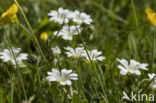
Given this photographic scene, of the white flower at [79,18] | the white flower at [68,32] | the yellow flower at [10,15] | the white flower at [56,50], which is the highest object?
the white flower at [79,18]

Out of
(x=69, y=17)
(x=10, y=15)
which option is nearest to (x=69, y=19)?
(x=69, y=17)

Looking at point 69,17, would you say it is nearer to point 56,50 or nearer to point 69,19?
point 69,19

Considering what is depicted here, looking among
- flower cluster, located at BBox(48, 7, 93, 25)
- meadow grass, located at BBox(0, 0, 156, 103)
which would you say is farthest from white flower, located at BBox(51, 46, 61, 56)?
flower cluster, located at BBox(48, 7, 93, 25)

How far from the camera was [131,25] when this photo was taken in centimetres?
326

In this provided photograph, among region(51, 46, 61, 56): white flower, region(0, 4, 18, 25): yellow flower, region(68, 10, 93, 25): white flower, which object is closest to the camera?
region(0, 4, 18, 25): yellow flower

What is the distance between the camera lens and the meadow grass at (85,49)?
5.68 ft

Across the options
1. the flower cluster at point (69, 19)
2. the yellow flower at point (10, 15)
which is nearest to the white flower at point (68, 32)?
the flower cluster at point (69, 19)

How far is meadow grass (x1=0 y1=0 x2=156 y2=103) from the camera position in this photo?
1.73 m

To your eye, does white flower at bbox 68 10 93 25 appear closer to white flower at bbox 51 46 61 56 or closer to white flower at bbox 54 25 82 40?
white flower at bbox 54 25 82 40

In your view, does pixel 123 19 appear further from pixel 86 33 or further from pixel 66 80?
pixel 66 80

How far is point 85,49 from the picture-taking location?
58.4 inches

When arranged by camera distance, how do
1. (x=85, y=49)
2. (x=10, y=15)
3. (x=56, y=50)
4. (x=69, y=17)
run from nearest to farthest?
(x=85, y=49) < (x=10, y=15) < (x=56, y=50) < (x=69, y=17)

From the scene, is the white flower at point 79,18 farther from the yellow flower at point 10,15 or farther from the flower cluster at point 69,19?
the yellow flower at point 10,15

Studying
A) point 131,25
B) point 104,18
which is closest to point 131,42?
point 131,25
